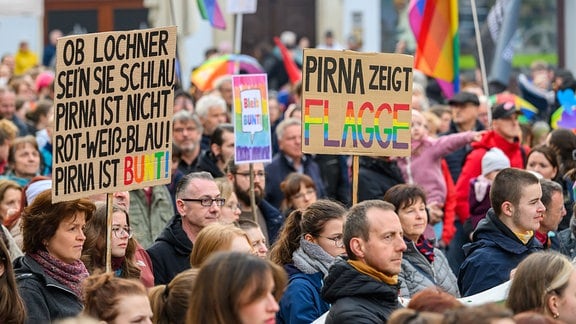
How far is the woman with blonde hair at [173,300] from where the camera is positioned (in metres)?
6.13

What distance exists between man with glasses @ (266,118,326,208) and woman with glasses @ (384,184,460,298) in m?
3.19

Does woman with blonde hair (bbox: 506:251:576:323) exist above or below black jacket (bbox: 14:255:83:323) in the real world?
Result: above

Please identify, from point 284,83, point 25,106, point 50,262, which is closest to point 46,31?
point 284,83

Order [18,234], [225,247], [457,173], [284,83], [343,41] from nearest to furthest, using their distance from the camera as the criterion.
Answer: [225,247]
[18,234]
[457,173]
[284,83]
[343,41]

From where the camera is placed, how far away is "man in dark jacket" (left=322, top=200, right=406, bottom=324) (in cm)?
648

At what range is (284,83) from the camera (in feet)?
75.6

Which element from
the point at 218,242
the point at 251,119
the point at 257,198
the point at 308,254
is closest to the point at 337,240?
the point at 308,254

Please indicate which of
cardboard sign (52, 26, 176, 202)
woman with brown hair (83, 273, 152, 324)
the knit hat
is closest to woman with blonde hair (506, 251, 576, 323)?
woman with brown hair (83, 273, 152, 324)

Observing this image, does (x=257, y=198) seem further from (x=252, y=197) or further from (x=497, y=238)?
(x=497, y=238)

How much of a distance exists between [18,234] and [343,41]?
63.6ft

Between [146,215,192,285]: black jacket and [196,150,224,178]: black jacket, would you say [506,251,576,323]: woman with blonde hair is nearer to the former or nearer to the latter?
[146,215,192,285]: black jacket

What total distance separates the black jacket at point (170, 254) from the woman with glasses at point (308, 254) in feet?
2.01

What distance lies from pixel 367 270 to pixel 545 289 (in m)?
0.79

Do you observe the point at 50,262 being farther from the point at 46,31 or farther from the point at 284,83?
the point at 46,31
